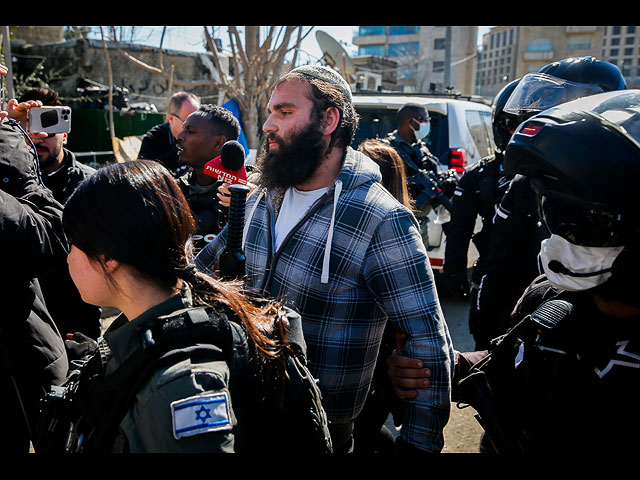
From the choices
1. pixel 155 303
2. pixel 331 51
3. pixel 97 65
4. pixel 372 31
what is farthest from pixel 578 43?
pixel 155 303

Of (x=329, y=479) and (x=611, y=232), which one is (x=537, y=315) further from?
(x=329, y=479)

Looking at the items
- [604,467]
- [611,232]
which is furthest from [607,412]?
[611,232]

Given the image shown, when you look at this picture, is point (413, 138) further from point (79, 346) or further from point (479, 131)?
point (79, 346)

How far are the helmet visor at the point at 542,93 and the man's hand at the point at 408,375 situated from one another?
201 centimetres

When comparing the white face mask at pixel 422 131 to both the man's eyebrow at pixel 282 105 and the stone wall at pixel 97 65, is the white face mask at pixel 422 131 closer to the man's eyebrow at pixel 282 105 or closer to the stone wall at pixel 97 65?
the man's eyebrow at pixel 282 105

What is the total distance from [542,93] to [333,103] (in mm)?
1602

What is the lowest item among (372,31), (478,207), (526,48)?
Result: (478,207)

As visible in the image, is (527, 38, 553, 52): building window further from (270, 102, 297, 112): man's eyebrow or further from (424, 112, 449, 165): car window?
(270, 102, 297, 112): man's eyebrow

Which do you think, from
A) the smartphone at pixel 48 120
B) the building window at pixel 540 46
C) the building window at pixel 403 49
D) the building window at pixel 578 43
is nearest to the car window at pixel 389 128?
the smartphone at pixel 48 120

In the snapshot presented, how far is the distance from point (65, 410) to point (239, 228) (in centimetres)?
80

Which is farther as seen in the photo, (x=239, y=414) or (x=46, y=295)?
(x=46, y=295)

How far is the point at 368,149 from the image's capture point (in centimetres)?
362

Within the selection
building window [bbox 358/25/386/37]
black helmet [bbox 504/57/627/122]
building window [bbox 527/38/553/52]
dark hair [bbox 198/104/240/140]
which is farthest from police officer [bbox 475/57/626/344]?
building window [bbox 358/25/386/37]

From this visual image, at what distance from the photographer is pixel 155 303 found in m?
1.49
